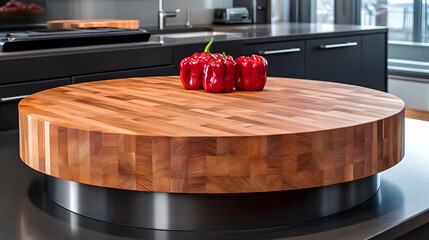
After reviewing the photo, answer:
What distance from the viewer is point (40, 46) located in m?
2.73

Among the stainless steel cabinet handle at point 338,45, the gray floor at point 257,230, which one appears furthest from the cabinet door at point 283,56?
the gray floor at point 257,230

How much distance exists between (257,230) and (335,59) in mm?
2865

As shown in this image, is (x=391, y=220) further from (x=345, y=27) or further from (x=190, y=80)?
(x=345, y=27)

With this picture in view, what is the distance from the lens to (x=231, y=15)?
4.41 meters

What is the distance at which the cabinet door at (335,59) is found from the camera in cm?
374

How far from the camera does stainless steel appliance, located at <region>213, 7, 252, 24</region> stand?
4.40 m

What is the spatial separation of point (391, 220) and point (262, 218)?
26 centimetres

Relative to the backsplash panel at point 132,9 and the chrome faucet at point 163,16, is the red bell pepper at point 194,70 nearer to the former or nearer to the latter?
the backsplash panel at point 132,9

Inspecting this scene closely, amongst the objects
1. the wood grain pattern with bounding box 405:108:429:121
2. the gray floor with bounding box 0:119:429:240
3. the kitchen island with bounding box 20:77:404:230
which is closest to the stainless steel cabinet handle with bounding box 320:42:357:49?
the wood grain pattern with bounding box 405:108:429:121

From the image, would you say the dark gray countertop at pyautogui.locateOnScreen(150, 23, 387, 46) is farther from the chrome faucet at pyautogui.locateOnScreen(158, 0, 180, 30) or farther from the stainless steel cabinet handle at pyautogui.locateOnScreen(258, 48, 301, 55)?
the chrome faucet at pyautogui.locateOnScreen(158, 0, 180, 30)

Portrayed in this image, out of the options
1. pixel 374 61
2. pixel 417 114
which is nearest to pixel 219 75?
pixel 374 61

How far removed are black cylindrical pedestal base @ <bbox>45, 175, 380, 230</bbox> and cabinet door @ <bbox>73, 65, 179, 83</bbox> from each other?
1.57 m

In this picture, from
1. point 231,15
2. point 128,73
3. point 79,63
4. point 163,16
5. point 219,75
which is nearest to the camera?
point 219,75

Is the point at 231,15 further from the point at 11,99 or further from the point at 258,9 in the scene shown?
the point at 11,99
